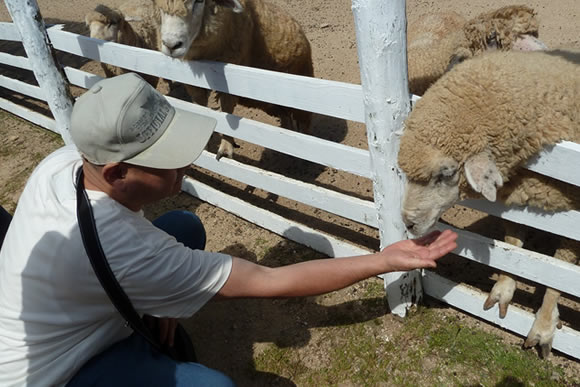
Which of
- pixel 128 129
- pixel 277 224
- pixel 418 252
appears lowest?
pixel 277 224

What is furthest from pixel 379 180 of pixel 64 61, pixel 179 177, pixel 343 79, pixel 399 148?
pixel 64 61

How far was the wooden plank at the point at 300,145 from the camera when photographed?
284 cm

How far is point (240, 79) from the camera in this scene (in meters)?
3.13

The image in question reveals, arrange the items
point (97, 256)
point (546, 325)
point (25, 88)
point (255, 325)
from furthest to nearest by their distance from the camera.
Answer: point (25, 88) < point (255, 325) < point (546, 325) < point (97, 256)

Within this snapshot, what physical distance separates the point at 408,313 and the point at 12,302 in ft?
7.66

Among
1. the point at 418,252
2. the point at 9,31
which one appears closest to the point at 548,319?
the point at 418,252

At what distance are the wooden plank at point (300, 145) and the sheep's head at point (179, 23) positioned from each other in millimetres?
516

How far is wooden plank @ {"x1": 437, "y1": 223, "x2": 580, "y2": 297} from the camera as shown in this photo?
246cm

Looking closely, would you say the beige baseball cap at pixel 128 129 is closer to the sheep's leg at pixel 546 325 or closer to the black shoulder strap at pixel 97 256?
the black shoulder strap at pixel 97 256

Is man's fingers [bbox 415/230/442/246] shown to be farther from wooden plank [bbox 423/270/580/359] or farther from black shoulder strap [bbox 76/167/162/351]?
black shoulder strap [bbox 76/167/162/351]

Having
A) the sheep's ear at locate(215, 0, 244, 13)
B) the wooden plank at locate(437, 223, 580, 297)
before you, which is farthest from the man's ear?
the sheep's ear at locate(215, 0, 244, 13)

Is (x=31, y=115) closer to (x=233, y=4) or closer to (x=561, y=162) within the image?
(x=233, y=4)

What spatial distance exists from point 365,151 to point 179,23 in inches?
79.8

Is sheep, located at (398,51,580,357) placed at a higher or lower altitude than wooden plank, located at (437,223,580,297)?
higher
